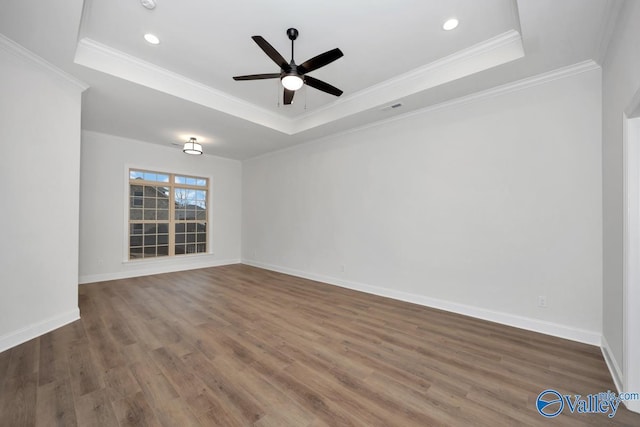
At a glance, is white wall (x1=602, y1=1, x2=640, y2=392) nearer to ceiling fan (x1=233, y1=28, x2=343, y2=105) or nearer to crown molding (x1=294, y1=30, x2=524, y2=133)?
crown molding (x1=294, y1=30, x2=524, y2=133)

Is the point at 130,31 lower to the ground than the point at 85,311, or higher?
higher

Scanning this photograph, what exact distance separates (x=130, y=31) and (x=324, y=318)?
155 inches

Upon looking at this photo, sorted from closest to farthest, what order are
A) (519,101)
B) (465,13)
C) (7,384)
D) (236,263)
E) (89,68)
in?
(7,384)
(465,13)
(89,68)
(519,101)
(236,263)

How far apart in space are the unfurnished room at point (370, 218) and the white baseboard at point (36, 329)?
0.06 feet

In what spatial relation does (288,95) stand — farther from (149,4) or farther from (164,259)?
(164,259)

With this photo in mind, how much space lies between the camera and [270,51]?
90.1 inches

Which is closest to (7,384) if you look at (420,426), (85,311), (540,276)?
(85,311)

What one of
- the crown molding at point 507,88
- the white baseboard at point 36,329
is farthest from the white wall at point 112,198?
the crown molding at point 507,88

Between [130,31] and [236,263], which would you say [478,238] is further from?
[236,263]

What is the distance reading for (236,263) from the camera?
7359 mm

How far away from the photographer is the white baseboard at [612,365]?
1.94 meters

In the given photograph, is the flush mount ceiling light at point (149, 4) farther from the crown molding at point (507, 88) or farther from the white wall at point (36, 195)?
the crown molding at point (507, 88)

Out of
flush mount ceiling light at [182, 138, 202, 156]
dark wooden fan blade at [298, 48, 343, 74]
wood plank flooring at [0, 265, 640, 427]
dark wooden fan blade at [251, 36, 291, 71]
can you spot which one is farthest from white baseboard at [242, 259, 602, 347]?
flush mount ceiling light at [182, 138, 202, 156]

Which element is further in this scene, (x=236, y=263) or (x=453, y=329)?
(x=236, y=263)
